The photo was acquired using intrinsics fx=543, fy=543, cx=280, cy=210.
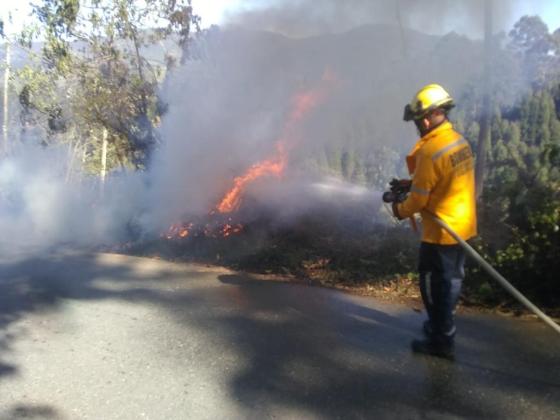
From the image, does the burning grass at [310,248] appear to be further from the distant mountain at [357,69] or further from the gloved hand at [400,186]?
the distant mountain at [357,69]

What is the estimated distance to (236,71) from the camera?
33.7ft

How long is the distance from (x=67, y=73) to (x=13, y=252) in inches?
305

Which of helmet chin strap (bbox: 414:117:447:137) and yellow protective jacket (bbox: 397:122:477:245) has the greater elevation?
helmet chin strap (bbox: 414:117:447:137)

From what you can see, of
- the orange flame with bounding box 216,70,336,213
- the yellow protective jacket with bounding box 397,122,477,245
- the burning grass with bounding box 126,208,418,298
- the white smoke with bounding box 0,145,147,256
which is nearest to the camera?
the yellow protective jacket with bounding box 397,122,477,245

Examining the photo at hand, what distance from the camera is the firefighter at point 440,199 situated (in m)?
3.72

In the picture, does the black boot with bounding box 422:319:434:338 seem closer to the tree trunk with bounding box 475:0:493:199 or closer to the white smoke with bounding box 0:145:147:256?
the tree trunk with bounding box 475:0:493:199

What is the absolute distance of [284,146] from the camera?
9125 millimetres

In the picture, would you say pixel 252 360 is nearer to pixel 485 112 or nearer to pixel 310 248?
pixel 310 248

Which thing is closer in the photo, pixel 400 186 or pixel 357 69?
pixel 400 186

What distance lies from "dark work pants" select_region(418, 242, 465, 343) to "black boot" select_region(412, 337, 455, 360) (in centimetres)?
2

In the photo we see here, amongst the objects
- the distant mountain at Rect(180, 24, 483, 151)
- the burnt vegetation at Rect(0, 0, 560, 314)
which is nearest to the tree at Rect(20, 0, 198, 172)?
the burnt vegetation at Rect(0, 0, 560, 314)

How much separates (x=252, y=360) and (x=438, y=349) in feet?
4.40

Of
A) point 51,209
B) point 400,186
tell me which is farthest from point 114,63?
point 400,186

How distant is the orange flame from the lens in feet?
28.6
